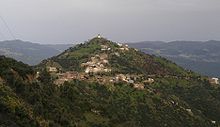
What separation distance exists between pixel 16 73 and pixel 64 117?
55.5 feet

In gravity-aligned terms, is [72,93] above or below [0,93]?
below

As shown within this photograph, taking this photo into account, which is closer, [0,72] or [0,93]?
[0,93]

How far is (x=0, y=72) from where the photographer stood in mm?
104250

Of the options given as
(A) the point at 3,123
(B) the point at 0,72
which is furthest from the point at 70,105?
(A) the point at 3,123

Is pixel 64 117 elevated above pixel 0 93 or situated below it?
below

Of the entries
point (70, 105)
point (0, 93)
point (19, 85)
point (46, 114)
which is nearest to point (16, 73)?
point (19, 85)

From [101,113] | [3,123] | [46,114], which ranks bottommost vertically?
[101,113]

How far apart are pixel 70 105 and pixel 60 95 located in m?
6.60

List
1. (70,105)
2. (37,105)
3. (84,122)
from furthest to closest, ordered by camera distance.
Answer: (70,105)
(84,122)
(37,105)

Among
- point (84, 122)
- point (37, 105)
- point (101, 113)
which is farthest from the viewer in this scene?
point (101, 113)

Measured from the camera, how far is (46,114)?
4114 inches

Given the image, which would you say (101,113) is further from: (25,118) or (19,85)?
(25,118)

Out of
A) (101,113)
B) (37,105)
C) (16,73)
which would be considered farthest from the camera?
(101,113)

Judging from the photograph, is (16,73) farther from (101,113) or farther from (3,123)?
(101,113)
